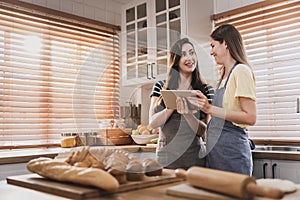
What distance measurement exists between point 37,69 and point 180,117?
1.57 metres

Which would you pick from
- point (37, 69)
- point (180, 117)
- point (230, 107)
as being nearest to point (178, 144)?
point (180, 117)

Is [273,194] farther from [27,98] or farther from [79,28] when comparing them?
[79,28]

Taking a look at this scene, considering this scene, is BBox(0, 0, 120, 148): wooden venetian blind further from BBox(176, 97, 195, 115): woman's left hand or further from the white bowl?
BBox(176, 97, 195, 115): woman's left hand

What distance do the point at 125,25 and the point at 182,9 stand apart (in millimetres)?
645

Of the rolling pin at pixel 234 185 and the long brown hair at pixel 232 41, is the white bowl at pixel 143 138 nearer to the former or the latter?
the long brown hair at pixel 232 41

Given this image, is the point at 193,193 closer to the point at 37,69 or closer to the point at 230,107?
the point at 230,107

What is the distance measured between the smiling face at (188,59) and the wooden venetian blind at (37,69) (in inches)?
51.5

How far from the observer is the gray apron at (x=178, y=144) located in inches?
57.1

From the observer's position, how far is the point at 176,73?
1425mm

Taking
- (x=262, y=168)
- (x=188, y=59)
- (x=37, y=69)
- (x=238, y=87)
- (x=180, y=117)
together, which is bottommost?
(x=262, y=168)

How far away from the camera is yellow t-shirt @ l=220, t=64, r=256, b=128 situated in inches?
49.6

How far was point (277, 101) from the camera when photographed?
2.43 meters

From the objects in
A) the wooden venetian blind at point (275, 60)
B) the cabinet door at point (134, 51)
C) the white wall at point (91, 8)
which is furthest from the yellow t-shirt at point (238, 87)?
the white wall at point (91, 8)

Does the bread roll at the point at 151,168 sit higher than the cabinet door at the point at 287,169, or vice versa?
the bread roll at the point at 151,168
